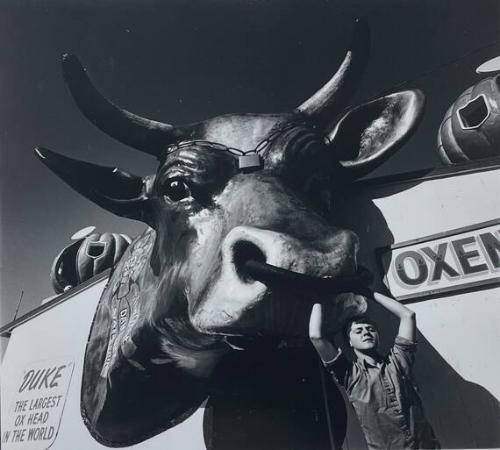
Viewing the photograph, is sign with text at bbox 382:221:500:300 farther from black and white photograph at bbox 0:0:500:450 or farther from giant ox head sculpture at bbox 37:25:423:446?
giant ox head sculpture at bbox 37:25:423:446

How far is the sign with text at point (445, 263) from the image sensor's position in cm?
283

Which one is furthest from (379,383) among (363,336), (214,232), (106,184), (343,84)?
(106,184)

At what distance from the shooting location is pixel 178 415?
310cm

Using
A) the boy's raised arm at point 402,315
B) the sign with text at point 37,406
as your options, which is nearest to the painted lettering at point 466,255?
the boy's raised arm at point 402,315

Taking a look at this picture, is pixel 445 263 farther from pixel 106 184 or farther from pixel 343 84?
pixel 106 184

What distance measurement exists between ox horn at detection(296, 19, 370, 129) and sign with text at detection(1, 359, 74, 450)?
240cm

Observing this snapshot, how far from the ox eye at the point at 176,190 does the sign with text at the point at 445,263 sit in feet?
3.96

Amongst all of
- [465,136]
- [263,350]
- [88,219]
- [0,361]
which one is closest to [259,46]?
[465,136]

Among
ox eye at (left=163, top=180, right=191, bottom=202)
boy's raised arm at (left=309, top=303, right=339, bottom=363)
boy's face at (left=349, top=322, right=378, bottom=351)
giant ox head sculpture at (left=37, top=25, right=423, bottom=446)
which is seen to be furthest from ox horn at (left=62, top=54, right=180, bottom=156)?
boy's face at (left=349, top=322, right=378, bottom=351)

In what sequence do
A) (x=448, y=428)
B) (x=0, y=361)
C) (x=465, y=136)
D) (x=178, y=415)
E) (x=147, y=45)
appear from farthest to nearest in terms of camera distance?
(x=0, y=361)
(x=147, y=45)
(x=465, y=136)
(x=178, y=415)
(x=448, y=428)

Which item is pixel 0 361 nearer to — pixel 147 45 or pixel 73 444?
pixel 73 444

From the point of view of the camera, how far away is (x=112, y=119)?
2773 mm

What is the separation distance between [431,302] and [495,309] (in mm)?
305

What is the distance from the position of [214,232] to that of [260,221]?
25cm
